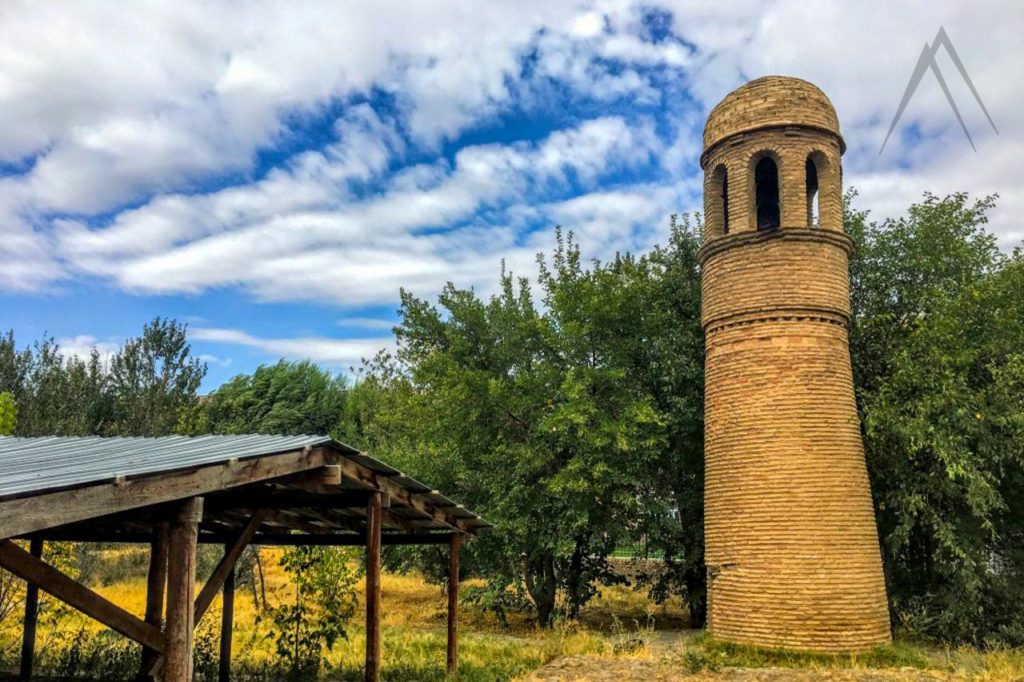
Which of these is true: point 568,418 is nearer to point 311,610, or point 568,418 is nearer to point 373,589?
point 311,610

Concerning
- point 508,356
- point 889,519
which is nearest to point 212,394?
point 508,356

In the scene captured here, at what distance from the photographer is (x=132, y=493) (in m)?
5.34

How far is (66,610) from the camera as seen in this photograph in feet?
46.5

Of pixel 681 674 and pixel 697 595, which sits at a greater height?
pixel 697 595

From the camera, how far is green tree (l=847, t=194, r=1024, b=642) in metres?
14.2

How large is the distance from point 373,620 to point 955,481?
451 inches

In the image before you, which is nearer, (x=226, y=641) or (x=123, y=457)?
(x=123, y=457)

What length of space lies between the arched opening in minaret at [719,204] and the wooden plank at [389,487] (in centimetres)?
808

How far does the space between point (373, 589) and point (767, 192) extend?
12.8 m

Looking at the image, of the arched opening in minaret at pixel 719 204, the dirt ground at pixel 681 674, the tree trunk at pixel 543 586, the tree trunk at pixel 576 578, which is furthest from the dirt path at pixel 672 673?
Answer: the arched opening in minaret at pixel 719 204

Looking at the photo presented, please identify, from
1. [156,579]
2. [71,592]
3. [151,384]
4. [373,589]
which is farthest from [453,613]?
[151,384]

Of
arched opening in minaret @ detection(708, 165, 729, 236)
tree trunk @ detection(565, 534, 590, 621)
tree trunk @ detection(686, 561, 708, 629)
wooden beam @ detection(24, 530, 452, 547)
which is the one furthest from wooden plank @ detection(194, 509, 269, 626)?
tree trunk @ detection(686, 561, 708, 629)

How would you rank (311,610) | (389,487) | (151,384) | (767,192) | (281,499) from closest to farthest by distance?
(281,499)
(389,487)
(311,610)
(767,192)
(151,384)

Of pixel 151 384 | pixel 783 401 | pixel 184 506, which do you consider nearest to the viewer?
pixel 184 506
